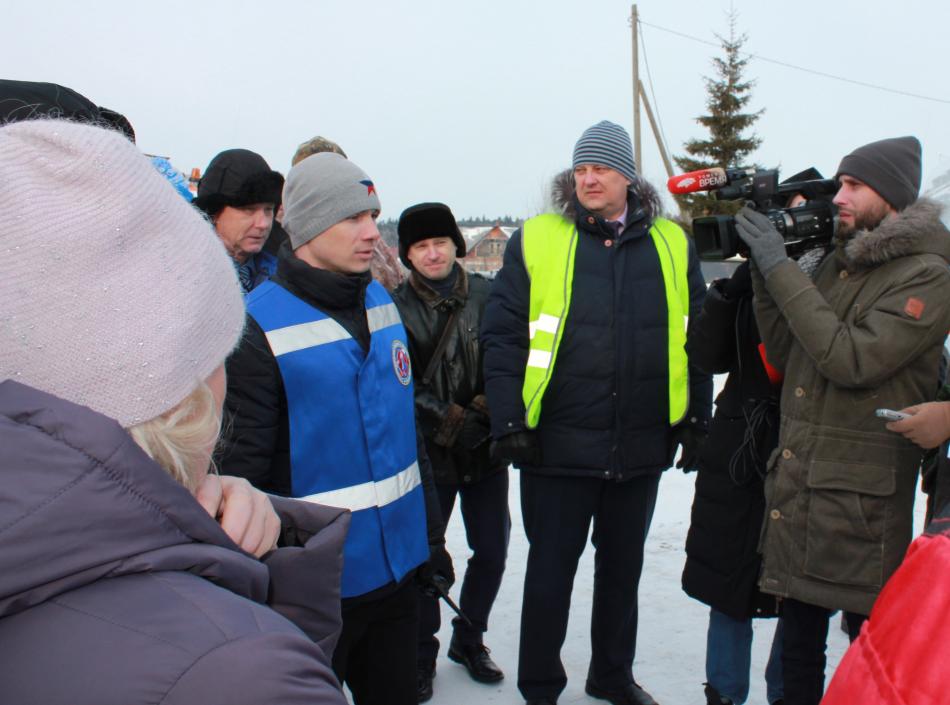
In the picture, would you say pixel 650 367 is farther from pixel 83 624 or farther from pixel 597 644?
pixel 83 624

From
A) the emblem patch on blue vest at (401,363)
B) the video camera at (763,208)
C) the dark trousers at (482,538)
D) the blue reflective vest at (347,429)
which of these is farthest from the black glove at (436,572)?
the video camera at (763,208)

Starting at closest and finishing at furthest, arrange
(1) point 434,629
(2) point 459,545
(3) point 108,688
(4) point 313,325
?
(3) point 108,688 < (4) point 313,325 < (1) point 434,629 < (2) point 459,545

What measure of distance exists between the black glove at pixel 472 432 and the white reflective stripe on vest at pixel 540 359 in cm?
48

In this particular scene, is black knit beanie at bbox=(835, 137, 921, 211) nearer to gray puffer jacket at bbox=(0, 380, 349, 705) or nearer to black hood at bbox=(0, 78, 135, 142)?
black hood at bbox=(0, 78, 135, 142)

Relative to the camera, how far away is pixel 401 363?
231 cm

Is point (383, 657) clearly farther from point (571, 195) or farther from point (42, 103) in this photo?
point (571, 195)

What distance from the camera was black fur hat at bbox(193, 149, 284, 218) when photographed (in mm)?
3166

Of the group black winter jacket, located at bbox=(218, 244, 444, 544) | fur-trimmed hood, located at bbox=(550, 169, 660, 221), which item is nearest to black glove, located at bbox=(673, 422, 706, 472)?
fur-trimmed hood, located at bbox=(550, 169, 660, 221)

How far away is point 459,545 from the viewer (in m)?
4.52

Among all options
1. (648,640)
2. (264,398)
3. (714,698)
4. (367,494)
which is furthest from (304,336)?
(648,640)

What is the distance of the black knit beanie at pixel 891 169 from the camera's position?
2.42 metres

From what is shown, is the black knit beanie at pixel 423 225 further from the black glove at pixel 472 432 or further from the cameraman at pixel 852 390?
the cameraman at pixel 852 390

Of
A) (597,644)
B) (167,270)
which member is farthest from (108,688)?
(597,644)

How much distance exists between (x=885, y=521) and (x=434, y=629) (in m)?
1.70
